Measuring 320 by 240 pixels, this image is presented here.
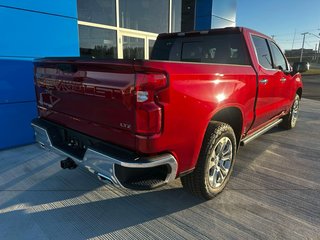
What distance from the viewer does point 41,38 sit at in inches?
181

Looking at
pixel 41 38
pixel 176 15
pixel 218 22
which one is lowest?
pixel 41 38

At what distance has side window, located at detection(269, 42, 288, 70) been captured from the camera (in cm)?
422

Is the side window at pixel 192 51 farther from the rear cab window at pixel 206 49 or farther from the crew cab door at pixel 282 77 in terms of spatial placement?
the crew cab door at pixel 282 77

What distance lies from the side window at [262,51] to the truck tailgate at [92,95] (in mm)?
2381

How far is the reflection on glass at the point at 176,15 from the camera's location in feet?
30.1

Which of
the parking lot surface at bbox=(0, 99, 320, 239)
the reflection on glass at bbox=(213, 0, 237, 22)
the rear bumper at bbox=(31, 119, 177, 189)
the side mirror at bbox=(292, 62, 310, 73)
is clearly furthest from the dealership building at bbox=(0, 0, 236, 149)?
the side mirror at bbox=(292, 62, 310, 73)

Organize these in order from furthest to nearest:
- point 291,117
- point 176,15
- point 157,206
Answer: point 176,15
point 291,117
point 157,206

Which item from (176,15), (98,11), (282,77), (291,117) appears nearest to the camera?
(282,77)

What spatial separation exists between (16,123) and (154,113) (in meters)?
3.65

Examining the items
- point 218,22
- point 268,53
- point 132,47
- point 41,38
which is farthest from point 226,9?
point 41,38

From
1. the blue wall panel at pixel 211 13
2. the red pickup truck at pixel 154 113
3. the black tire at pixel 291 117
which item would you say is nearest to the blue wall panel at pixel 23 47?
the red pickup truck at pixel 154 113

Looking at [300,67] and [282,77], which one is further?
[300,67]

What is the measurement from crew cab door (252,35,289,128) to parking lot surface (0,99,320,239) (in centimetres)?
82

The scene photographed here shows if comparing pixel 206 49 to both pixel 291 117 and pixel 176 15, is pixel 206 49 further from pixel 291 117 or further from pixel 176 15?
pixel 176 15
